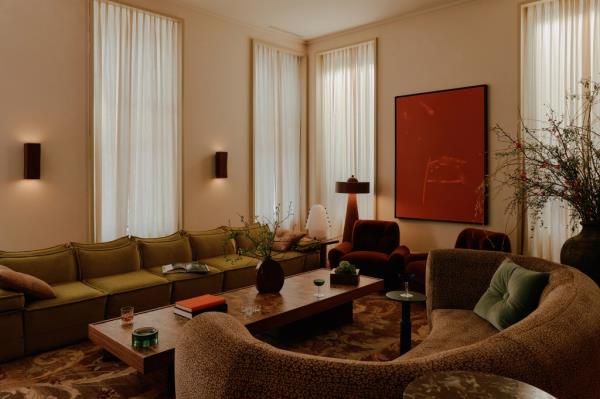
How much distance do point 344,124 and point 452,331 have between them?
432 cm

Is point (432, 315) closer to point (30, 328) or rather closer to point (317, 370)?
point (317, 370)

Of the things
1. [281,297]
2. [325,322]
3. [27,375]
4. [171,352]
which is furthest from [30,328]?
[325,322]

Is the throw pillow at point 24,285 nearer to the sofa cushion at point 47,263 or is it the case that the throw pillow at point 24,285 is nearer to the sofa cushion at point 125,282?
the sofa cushion at point 47,263

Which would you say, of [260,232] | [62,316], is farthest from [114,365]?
[260,232]

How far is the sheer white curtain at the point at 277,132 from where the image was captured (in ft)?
20.9

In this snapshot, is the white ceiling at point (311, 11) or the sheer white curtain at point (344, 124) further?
the sheer white curtain at point (344, 124)

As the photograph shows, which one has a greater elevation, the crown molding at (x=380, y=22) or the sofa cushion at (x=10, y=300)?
the crown molding at (x=380, y=22)

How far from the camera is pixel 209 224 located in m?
5.80

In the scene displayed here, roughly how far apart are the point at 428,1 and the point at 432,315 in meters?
3.95

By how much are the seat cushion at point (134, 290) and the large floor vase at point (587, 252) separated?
3298 millimetres

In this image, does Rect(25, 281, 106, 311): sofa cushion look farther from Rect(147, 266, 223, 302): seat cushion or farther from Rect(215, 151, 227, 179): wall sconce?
Rect(215, 151, 227, 179): wall sconce

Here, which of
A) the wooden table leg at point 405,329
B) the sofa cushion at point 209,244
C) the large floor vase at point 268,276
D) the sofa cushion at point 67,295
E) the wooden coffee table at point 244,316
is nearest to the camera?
the wooden coffee table at point 244,316

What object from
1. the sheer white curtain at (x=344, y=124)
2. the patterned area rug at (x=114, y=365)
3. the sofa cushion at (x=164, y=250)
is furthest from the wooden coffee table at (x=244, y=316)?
the sheer white curtain at (x=344, y=124)

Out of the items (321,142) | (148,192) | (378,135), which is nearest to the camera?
(148,192)
